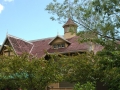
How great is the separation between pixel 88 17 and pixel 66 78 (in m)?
4.28

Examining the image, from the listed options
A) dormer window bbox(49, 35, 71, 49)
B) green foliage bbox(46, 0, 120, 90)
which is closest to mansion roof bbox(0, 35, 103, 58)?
dormer window bbox(49, 35, 71, 49)

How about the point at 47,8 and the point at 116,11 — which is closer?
the point at 116,11

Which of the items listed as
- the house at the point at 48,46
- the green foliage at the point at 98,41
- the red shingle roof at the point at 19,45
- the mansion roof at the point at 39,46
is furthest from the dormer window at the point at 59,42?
the green foliage at the point at 98,41

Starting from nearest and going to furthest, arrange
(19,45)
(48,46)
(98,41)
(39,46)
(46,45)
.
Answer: (98,41) → (19,45) → (48,46) → (46,45) → (39,46)

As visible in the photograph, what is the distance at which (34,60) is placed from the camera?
11.8 meters

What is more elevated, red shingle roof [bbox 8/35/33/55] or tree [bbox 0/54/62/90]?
red shingle roof [bbox 8/35/33/55]

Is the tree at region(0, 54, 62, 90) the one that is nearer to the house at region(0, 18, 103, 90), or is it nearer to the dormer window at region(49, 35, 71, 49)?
the house at region(0, 18, 103, 90)

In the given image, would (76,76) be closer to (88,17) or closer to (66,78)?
(66,78)

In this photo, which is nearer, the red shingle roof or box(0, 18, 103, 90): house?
box(0, 18, 103, 90): house

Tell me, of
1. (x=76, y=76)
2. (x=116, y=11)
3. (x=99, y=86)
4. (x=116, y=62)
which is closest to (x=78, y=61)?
(x=76, y=76)

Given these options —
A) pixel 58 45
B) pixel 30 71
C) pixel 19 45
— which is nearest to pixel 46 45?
pixel 58 45

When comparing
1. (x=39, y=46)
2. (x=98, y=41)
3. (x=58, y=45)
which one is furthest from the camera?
(x=39, y=46)

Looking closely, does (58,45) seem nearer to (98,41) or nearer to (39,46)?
(39,46)

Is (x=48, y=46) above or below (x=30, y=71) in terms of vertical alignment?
above
